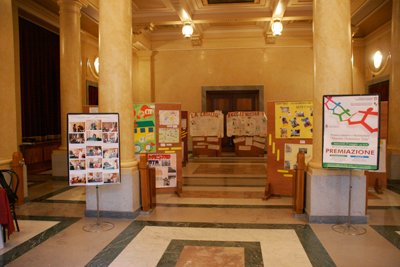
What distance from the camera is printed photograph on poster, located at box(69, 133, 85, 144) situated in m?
3.81

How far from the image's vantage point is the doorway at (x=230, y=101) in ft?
42.2

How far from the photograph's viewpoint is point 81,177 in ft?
12.6

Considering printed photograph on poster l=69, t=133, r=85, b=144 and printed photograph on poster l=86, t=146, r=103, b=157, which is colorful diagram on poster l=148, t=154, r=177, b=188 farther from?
printed photograph on poster l=69, t=133, r=85, b=144

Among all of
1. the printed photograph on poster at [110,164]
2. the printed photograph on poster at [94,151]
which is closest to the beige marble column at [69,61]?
the printed photograph on poster at [94,151]

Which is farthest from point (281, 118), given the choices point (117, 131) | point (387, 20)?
point (387, 20)

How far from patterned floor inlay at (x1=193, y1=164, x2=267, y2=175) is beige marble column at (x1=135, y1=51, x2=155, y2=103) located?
4.95 metres

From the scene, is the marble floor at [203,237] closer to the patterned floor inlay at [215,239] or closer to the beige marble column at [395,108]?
the patterned floor inlay at [215,239]

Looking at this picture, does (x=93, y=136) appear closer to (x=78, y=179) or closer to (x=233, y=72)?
(x=78, y=179)

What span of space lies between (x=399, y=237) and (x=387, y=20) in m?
8.59

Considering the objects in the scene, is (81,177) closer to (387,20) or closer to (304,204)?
(304,204)

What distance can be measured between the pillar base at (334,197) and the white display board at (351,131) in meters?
0.42

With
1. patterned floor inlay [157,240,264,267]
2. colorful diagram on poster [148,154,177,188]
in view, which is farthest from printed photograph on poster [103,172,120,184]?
colorful diagram on poster [148,154,177,188]

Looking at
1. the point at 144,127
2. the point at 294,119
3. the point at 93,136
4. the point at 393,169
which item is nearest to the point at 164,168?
the point at 144,127

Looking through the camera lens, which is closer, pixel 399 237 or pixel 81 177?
pixel 399 237
